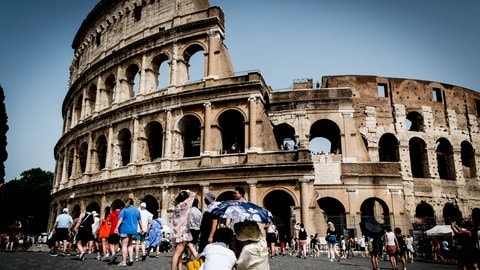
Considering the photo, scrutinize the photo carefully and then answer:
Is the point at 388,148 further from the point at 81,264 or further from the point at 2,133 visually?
the point at 2,133

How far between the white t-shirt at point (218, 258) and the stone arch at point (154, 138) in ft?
55.1

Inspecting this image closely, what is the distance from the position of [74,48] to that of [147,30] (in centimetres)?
1369

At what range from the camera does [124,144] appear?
21344 millimetres

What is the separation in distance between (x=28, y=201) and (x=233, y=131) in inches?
1326

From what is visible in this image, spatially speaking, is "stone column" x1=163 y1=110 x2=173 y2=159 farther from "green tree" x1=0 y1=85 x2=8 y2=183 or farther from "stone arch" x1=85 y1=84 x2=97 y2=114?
"green tree" x1=0 y1=85 x2=8 y2=183

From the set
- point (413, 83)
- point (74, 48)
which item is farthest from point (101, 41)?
point (413, 83)

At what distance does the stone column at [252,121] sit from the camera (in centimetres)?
1711

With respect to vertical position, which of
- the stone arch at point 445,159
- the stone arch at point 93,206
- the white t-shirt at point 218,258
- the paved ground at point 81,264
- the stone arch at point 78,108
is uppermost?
the stone arch at point 78,108

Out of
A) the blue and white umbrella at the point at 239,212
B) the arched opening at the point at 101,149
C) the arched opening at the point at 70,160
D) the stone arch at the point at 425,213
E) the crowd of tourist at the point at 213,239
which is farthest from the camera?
the arched opening at the point at 70,160

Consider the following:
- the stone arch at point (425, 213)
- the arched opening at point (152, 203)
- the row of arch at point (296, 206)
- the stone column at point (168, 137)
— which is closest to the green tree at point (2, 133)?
the row of arch at point (296, 206)

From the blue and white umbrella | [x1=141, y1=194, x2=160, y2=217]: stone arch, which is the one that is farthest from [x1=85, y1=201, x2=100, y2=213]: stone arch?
the blue and white umbrella

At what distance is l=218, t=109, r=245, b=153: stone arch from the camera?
62.7 ft

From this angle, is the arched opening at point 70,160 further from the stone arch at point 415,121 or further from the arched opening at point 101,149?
the stone arch at point 415,121

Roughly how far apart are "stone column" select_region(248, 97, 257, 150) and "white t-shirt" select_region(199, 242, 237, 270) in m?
13.4
